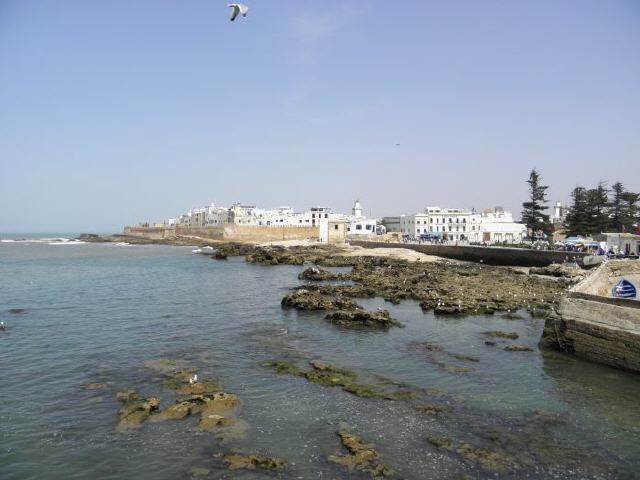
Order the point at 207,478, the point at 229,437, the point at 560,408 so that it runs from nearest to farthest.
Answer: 1. the point at 207,478
2. the point at 229,437
3. the point at 560,408

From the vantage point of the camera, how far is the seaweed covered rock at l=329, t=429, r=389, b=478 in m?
10.1

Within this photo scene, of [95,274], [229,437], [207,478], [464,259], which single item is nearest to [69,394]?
[229,437]

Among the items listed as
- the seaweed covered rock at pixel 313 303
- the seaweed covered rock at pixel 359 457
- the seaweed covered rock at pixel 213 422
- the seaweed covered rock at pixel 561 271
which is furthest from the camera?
the seaweed covered rock at pixel 561 271

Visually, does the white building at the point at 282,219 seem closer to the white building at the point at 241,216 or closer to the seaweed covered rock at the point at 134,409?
the white building at the point at 241,216

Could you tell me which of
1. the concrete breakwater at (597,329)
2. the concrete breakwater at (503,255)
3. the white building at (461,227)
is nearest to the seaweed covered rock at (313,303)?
the concrete breakwater at (597,329)

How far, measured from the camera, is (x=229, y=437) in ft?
38.1

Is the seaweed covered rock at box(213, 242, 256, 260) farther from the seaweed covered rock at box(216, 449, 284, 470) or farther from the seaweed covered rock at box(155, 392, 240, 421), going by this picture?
the seaweed covered rock at box(216, 449, 284, 470)

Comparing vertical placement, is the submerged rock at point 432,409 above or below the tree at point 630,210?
below

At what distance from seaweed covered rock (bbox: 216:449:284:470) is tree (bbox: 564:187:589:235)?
67402mm

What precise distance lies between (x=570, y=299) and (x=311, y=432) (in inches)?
515

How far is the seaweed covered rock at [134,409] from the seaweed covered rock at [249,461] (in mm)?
3082

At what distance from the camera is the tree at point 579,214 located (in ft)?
217

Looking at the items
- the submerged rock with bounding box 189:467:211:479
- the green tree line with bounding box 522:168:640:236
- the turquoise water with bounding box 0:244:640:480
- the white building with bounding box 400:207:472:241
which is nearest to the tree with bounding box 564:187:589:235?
the green tree line with bounding box 522:168:640:236

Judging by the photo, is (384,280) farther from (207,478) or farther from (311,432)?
(207,478)
